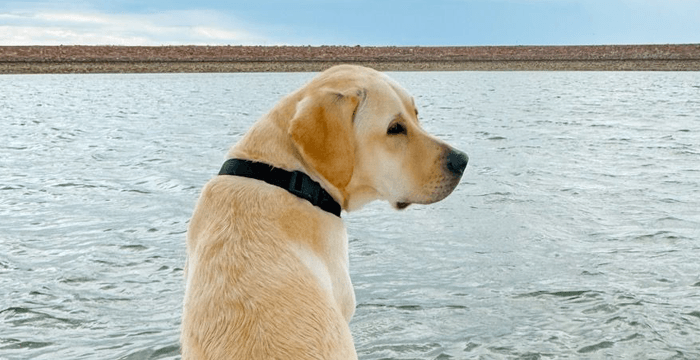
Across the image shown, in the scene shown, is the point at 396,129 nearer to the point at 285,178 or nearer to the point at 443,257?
the point at 285,178

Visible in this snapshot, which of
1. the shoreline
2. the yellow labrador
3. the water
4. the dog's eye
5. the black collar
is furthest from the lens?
the shoreline

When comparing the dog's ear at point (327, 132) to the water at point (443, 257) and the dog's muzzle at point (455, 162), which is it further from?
the water at point (443, 257)

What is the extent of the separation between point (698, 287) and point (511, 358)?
7.19 ft

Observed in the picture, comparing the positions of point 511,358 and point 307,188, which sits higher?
point 307,188

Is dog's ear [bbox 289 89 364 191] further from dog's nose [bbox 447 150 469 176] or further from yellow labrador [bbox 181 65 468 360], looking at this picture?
dog's nose [bbox 447 150 469 176]

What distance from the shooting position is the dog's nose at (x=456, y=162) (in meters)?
3.45

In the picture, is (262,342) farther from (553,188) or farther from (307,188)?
(553,188)

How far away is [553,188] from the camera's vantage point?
1124 cm

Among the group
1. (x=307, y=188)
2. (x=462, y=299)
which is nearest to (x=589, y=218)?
(x=462, y=299)

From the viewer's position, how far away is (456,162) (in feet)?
11.4

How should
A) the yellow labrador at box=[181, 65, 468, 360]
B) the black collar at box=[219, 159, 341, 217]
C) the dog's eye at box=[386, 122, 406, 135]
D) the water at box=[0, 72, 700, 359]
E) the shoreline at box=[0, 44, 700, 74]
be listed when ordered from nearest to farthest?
the yellow labrador at box=[181, 65, 468, 360] → the black collar at box=[219, 159, 341, 217] → the dog's eye at box=[386, 122, 406, 135] → the water at box=[0, 72, 700, 359] → the shoreline at box=[0, 44, 700, 74]

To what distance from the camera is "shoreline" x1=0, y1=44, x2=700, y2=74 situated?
81.4 metres

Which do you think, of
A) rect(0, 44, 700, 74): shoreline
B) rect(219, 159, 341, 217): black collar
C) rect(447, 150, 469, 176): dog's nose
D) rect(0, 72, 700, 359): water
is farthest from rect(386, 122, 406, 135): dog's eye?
rect(0, 44, 700, 74): shoreline

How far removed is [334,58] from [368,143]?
267 ft
